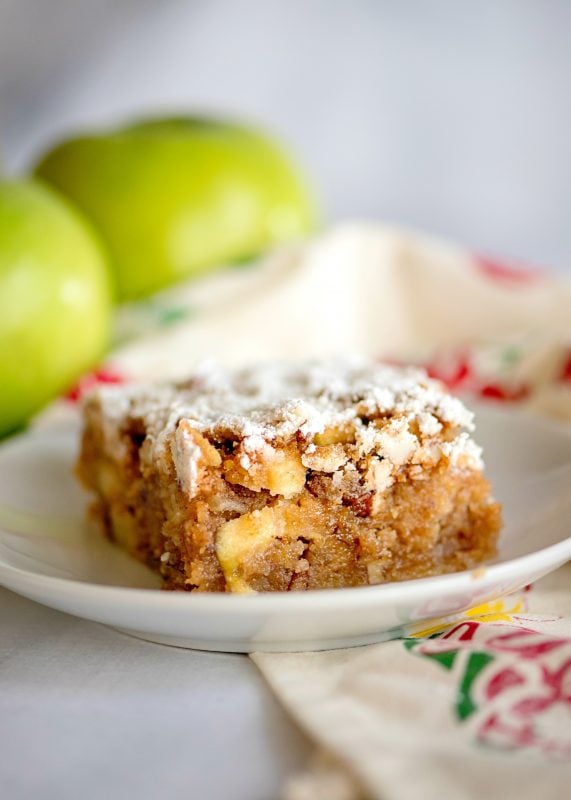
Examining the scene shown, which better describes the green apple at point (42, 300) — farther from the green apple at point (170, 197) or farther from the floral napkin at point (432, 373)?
the green apple at point (170, 197)

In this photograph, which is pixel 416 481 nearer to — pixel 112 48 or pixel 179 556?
pixel 179 556

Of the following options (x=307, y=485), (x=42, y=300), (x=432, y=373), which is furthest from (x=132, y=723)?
(x=432, y=373)

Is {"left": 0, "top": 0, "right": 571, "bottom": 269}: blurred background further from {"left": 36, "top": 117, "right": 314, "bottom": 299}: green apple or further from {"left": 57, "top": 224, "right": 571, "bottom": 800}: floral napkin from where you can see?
{"left": 57, "top": 224, "right": 571, "bottom": 800}: floral napkin

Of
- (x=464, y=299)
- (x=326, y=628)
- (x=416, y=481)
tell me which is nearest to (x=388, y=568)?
(x=416, y=481)

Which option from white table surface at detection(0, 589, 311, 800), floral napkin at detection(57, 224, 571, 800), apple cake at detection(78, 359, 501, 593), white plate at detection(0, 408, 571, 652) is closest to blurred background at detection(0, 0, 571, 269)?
floral napkin at detection(57, 224, 571, 800)

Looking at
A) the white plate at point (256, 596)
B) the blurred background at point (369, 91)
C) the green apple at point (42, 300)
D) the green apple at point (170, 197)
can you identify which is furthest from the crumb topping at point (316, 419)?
the blurred background at point (369, 91)

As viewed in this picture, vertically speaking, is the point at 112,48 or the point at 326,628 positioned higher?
the point at 112,48

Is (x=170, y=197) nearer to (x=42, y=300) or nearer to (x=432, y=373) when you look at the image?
(x=42, y=300)
